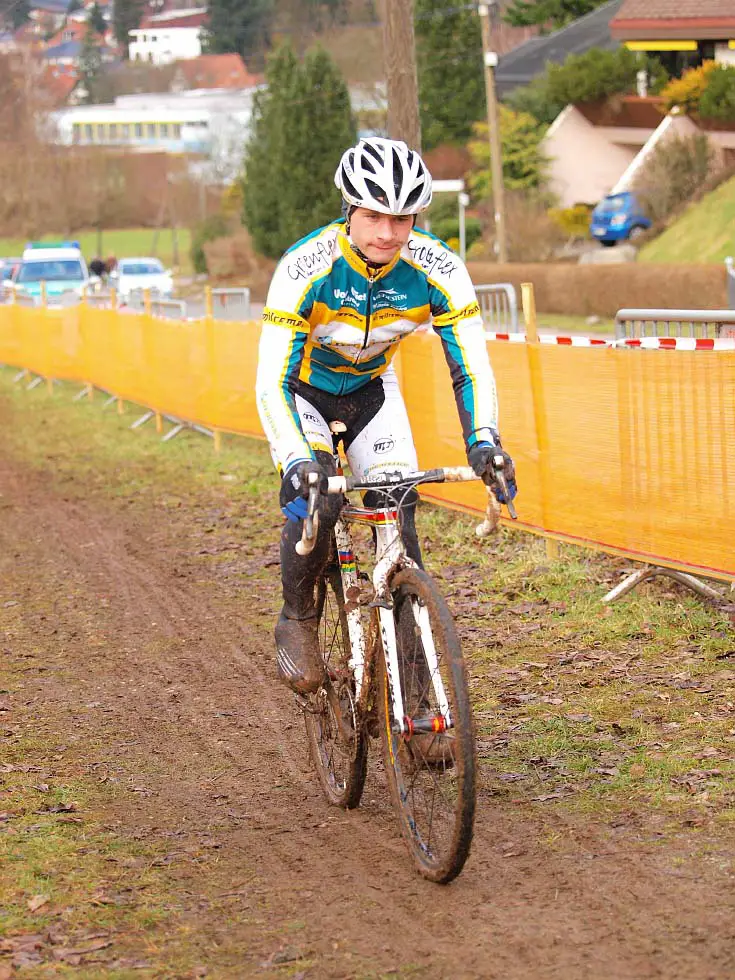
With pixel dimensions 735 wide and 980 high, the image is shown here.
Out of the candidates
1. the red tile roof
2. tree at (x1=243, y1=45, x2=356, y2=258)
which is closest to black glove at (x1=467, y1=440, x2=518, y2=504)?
tree at (x1=243, y1=45, x2=356, y2=258)

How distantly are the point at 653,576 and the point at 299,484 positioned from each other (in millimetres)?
4189

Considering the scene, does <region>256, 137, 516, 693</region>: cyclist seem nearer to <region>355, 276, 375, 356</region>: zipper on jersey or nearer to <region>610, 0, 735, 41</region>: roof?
<region>355, 276, 375, 356</region>: zipper on jersey

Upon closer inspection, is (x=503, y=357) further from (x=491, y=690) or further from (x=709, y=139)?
(x=709, y=139)

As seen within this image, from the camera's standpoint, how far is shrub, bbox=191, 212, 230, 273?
6931 cm

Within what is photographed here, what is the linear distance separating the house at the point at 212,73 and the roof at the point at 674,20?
11386 centimetres

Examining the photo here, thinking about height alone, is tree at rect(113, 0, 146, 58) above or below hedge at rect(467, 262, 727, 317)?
above

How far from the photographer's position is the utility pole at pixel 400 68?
48.1 feet

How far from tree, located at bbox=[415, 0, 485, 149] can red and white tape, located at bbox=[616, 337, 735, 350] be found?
217 ft

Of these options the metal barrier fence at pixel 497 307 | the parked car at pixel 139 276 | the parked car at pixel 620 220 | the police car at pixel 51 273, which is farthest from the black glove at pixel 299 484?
the parked car at pixel 139 276

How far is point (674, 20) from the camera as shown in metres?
41.3

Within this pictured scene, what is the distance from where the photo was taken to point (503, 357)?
9.67 meters

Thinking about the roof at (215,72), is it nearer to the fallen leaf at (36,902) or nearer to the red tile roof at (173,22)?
the red tile roof at (173,22)

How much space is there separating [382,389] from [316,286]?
562 mm

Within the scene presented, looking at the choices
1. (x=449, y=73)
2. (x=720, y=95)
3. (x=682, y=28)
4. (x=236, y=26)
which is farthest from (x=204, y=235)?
(x=236, y=26)
